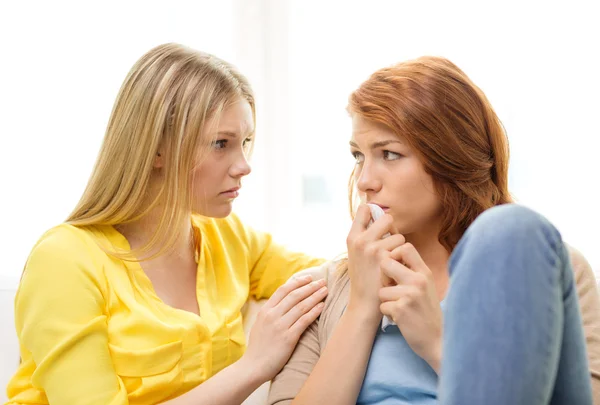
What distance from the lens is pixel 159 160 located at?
1638 millimetres

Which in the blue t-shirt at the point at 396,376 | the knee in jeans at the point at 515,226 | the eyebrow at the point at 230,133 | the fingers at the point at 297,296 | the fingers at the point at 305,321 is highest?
the eyebrow at the point at 230,133

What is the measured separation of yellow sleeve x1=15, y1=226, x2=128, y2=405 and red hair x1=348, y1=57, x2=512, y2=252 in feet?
2.22

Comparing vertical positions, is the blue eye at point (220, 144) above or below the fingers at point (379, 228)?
above

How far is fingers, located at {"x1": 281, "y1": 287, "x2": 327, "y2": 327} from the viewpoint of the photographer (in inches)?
58.6

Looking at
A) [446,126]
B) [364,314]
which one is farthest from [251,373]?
[446,126]

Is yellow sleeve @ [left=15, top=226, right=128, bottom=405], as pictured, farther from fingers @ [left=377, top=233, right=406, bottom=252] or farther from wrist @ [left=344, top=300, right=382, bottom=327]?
fingers @ [left=377, top=233, right=406, bottom=252]

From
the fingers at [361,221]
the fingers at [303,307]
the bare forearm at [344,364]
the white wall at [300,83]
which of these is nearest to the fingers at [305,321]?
the fingers at [303,307]

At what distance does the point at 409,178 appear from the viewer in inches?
56.4

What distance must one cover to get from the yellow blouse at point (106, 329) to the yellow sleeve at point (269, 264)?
0.10 meters

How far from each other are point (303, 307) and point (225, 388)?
0.23m

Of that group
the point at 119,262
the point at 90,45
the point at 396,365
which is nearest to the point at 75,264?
the point at 119,262

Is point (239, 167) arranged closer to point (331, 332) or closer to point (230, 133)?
point (230, 133)

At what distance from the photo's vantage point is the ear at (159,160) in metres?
1.62

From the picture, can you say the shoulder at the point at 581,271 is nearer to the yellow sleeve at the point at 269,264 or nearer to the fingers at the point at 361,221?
the fingers at the point at 361,221
